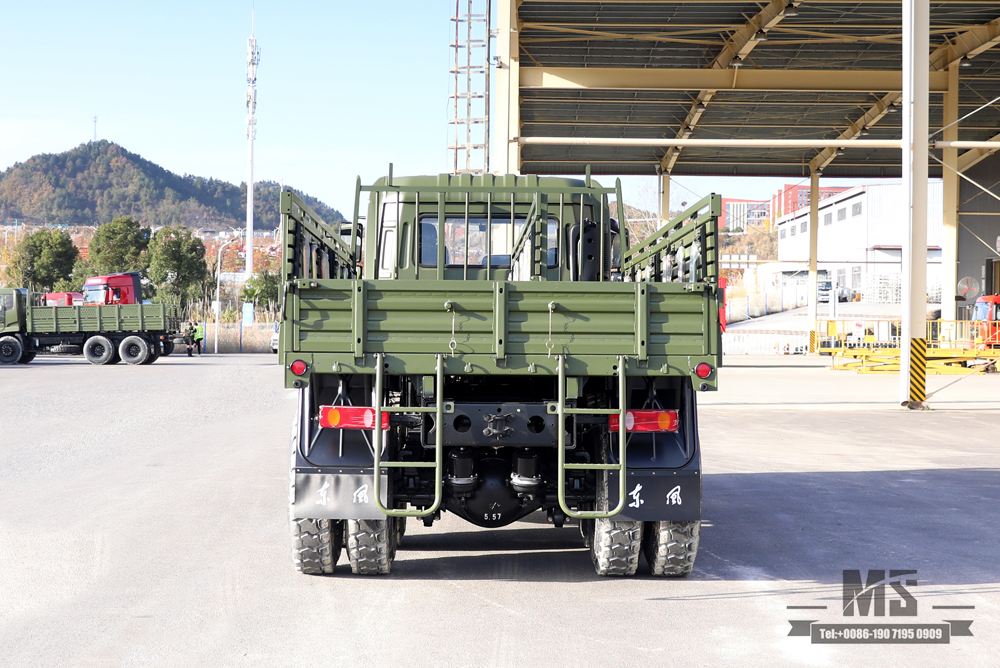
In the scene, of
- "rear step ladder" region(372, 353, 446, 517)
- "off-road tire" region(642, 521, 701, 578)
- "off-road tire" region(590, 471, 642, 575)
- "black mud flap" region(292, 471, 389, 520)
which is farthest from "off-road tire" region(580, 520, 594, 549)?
"black mud flap" region(292, 471, 389, 520)

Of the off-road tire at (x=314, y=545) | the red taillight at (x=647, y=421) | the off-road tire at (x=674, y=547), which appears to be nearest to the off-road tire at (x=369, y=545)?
the off-road tire at (x=314, y=545)

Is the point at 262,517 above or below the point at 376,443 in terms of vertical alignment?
below

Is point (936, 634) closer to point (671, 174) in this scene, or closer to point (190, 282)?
point (671, 174)

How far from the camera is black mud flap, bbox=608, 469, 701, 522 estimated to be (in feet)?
18.1

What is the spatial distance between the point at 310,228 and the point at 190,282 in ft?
183

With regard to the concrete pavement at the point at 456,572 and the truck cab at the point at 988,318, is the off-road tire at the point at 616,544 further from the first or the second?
the truck cab at the point at 988,318

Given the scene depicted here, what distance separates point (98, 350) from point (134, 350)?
4.06 ft

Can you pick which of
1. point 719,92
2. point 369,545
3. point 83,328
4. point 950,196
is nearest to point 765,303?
point 950,196

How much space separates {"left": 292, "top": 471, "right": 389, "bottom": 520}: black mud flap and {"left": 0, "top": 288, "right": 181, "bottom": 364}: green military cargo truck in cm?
2975

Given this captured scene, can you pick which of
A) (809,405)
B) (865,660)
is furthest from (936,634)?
(809,405)

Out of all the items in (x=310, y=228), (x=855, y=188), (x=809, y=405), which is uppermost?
(x=855, y=188)

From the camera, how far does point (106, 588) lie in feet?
18.1

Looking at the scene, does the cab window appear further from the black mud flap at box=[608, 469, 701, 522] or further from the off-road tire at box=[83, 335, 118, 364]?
the off-road tire at box=[83, 335, 118, 364]

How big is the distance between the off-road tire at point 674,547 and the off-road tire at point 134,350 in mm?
30363
